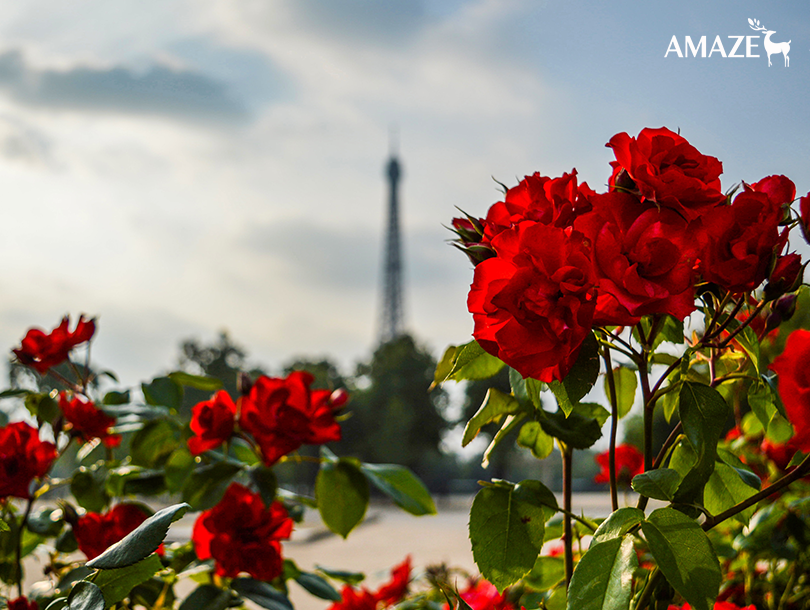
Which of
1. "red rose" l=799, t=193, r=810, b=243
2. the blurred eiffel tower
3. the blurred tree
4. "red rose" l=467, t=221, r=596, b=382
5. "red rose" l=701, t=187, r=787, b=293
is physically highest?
the blurred eiffel tower

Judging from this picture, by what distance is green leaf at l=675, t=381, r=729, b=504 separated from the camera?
348mm

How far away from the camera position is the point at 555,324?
12.2 inches

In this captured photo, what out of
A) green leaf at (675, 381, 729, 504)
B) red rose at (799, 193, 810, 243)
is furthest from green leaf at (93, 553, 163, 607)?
Answer: red rose at (799, 193, 810, 243)

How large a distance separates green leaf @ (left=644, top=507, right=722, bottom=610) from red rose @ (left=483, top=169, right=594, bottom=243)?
0.51 ft

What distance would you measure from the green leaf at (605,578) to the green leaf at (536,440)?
205 millimetres

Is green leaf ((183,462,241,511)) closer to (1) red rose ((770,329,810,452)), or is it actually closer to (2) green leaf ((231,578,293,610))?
(2) green leaf ((231,578,293,610))

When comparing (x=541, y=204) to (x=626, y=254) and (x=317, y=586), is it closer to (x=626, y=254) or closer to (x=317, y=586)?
(x=626, y=254)

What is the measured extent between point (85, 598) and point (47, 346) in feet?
1.70

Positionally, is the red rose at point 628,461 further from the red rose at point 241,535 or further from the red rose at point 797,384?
the red rose at point 797,384

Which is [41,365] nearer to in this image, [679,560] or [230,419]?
[230,419]

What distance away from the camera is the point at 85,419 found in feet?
2.36

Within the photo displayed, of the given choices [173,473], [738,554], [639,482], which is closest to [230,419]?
[173,473]

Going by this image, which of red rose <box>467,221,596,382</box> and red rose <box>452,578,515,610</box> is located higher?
red rose <box>467,221,596,382</box>

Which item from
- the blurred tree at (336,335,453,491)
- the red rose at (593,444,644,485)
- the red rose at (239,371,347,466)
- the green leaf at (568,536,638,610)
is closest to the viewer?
the green leaf at (568,536,638,610)
